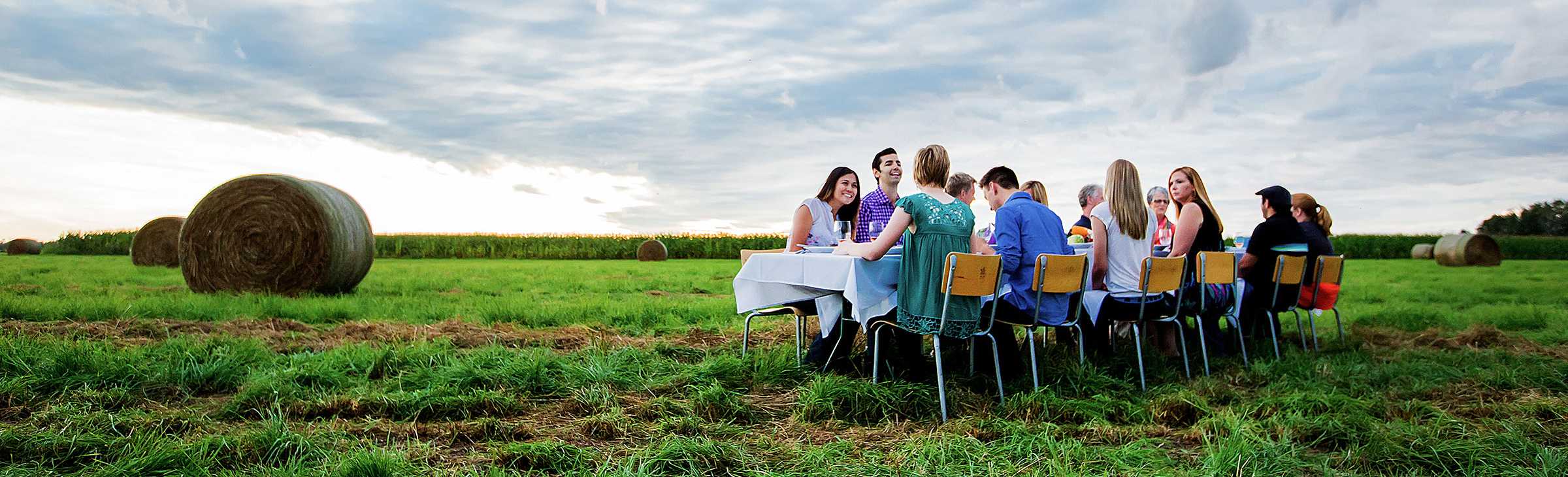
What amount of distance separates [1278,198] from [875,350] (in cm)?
357

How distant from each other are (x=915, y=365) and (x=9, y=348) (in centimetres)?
521

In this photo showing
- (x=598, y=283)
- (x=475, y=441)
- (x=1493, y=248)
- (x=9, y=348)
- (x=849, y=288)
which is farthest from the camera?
(x=1493, y=248)

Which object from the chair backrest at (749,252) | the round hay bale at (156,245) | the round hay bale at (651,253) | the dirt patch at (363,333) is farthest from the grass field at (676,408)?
the round hay bale at (651,253)

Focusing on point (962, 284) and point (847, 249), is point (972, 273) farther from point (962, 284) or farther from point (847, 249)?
point (847, 249)

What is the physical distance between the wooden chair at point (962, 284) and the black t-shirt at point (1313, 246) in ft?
11.4

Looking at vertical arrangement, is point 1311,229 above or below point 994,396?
above

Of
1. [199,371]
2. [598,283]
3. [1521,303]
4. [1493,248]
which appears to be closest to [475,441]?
[199,371]

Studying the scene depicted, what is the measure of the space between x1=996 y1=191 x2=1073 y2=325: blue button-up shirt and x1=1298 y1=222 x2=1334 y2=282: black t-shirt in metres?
2.85

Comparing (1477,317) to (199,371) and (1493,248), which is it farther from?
(1493,248)

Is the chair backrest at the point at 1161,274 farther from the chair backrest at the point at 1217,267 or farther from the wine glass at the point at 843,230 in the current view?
the wine glass at the point at 843,230

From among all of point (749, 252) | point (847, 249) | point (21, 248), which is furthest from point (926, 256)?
point (21, 248)

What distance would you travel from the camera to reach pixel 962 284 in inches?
168

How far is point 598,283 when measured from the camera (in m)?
12.9

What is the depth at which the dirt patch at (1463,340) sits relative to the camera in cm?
682
